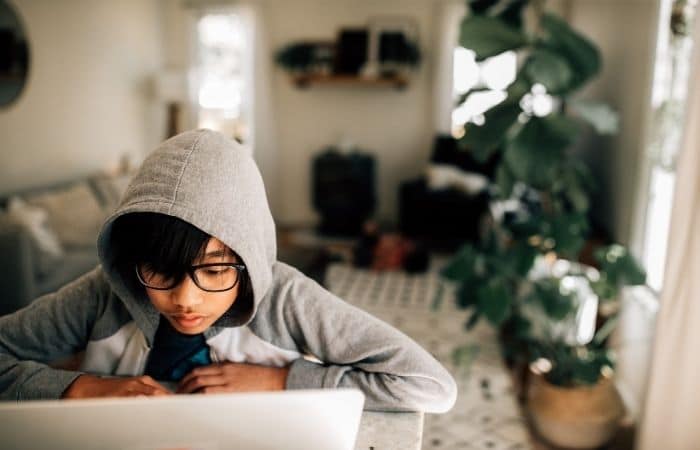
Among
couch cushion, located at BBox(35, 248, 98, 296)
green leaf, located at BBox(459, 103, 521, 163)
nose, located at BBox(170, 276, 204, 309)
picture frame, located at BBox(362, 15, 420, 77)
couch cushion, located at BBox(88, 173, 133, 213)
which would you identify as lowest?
couch cushion, located at BBox(35, 248, 98, 296)

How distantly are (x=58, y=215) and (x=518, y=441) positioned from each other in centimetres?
264

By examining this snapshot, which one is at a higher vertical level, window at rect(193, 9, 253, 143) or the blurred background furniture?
window at rect(193, 9, 253, 143)

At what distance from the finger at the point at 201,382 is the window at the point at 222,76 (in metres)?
4.65

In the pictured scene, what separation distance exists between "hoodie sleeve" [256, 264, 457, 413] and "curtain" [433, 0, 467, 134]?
4388mm

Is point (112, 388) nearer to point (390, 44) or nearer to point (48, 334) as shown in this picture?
point (48, 334)

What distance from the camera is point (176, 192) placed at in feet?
1.96

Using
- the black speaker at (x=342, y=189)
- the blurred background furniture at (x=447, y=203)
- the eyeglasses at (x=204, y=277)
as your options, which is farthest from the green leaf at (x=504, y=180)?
the black speaker at (x=342, y=189)

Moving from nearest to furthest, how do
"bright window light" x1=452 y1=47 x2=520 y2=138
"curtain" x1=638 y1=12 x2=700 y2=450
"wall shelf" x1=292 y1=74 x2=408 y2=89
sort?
"curtain" x1=638 y1=12 x2=700 y2=450 → "bright window light" x1=452 y1=47 x2=520 y2=138 → "wall shelf" x1=292 y1=74 x2=408 y2=89

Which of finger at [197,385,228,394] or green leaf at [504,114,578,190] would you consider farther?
green leaf at [504,114,578,190]

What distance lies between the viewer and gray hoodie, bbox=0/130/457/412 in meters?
0.61

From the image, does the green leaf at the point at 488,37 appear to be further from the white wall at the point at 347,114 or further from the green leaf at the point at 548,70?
the white wall at the point at 347,114

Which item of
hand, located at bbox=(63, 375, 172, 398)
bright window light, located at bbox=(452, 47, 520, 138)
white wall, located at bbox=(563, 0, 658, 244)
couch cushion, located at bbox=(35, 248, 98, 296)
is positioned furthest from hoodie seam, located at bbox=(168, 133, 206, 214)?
bright window light, located at bbox=(452, 47, 520, 138)

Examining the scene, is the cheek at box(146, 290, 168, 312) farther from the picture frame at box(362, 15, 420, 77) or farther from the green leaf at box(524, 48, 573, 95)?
the picture frame at box(362, 15, 420, 77)

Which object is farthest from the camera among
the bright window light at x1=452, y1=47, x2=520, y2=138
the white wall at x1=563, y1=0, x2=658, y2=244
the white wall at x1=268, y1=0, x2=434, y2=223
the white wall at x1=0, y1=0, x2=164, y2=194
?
the white wall at x1=268, y1=0, x2=434, y2=223
